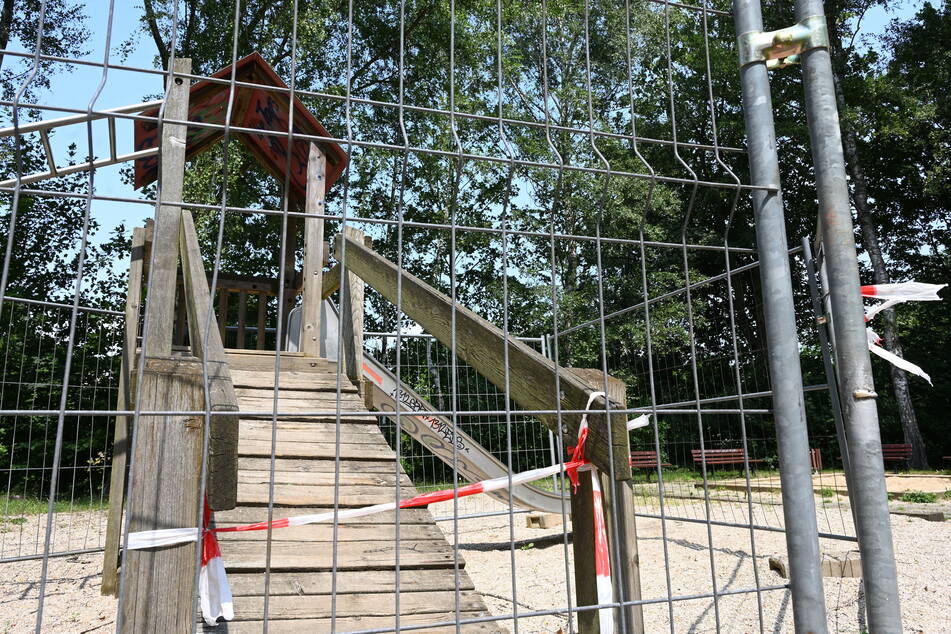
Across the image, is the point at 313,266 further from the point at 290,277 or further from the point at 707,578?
the point at 707,578

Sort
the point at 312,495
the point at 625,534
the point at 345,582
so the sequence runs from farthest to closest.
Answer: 1. the point at 312,495
2. the point at 345,582
3. the point at 625,534

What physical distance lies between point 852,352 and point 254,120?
5883 millimetres

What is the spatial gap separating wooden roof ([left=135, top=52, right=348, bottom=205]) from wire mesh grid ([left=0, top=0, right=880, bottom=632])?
61 mm

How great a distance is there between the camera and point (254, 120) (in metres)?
6.47

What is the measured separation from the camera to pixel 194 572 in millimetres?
1609

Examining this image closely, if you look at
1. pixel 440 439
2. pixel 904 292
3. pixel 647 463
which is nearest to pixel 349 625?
pixel 904 292

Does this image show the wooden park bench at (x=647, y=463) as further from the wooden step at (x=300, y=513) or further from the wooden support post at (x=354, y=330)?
the wooden support post at (x=354, y=330)

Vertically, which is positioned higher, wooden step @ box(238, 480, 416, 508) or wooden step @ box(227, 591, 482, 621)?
wooden step @ box(238, 480, 416, 508)

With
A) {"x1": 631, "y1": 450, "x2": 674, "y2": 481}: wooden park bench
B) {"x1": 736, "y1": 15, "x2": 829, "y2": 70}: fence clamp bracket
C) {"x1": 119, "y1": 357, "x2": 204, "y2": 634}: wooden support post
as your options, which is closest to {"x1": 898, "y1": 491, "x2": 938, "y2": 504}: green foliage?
{"x1": 631, "y1": 450, "x2": 674, "y2": 481}: wooden park bench

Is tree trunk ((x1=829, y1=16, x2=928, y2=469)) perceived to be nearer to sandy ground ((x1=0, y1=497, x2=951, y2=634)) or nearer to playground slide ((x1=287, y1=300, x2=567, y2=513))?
sandy ground ((x1=0, y1=497, x2=951, y2=634))

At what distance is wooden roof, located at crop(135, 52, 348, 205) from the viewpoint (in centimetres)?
552

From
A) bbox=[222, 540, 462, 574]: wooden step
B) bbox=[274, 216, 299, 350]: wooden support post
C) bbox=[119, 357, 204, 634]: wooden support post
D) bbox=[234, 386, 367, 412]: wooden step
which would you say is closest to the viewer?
bbox=[119, 357, 204, 634]: wooden support post

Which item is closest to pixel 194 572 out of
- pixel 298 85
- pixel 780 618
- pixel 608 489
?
pixel 608 489

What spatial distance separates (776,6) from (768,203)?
60.0 feet
